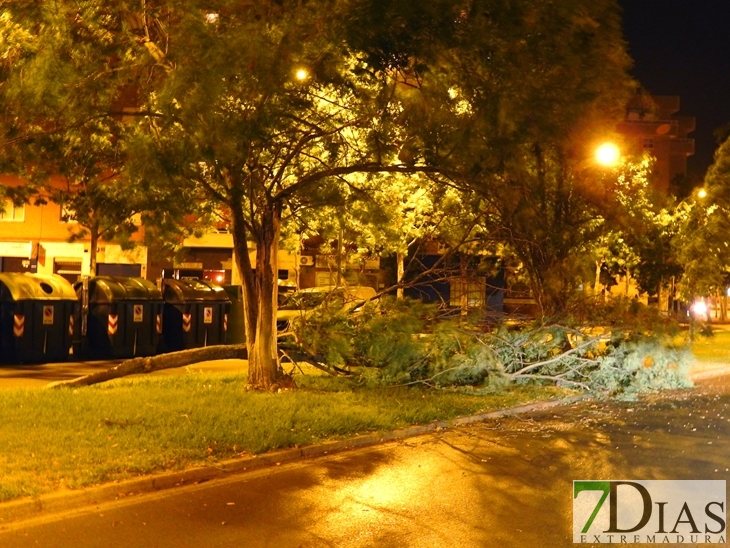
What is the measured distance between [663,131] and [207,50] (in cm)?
6471

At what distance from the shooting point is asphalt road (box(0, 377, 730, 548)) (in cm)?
665

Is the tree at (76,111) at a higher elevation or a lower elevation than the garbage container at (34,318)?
higher

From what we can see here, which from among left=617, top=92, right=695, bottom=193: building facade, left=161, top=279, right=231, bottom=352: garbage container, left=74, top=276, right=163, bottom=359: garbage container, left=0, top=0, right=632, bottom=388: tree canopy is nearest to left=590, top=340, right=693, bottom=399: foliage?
left=0, top=0, right=632, bottom=388: tree canopy

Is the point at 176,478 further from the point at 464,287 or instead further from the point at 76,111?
the point at 464,287

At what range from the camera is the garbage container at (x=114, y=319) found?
19828mm

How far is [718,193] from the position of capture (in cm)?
2816

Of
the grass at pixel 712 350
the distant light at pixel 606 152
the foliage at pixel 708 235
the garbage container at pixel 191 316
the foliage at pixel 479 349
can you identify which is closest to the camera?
the foliage at pixel 479 349

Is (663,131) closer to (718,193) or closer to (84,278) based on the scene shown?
(718,193)

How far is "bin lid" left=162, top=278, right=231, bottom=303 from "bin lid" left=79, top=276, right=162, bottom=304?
3.08ft

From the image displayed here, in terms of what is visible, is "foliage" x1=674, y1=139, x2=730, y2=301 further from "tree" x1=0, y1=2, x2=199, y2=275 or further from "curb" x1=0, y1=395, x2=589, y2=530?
"tree" x1=0, y1=2, x2=199, y2=275

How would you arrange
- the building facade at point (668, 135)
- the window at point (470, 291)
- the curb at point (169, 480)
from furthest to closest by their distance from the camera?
the building facade at point (668, 135) → the window at point (470, 291) → the curb at point (169, 480)

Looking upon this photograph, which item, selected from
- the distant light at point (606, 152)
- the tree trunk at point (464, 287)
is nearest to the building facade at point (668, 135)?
the distant light at point (606, 152)

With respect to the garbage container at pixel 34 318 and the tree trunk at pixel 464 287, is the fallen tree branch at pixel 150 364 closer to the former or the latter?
the tree trunk at pixel 464 287

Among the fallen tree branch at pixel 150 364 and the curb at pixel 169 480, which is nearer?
the curb at pixel 169 480
